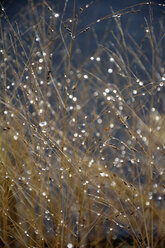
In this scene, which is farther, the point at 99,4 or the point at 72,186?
the point at 99,4

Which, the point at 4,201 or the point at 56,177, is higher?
the point at 56,177

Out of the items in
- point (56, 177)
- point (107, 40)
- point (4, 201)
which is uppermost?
point (107, 40)

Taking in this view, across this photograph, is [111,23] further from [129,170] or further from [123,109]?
[129,170]

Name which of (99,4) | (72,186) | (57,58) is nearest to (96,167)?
(72,186)

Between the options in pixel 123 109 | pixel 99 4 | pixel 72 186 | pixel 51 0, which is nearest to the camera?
pixel 72 186

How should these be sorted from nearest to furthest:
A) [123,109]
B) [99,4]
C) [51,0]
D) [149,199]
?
1. [149,199]
2. [123,109]
3. [51,0]
4. [99,4]

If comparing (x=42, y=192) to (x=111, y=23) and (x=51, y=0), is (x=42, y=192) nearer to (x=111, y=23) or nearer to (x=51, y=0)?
(x=51, y=0)

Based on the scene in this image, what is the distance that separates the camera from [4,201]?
955 mm

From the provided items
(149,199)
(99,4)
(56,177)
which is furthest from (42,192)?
(99,4)

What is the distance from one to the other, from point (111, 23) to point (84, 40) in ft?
0.64

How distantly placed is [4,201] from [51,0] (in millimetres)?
880

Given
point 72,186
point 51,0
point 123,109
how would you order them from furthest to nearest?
point 51,0 < point 123,109 < point 72,186

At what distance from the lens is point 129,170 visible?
128 centimetres

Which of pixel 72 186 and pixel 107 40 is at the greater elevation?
pixel 107 40
